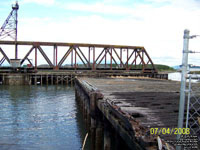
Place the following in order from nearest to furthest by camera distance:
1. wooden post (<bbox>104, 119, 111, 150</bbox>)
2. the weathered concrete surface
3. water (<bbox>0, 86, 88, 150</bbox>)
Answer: wooden post (<bbox>104, 119, 111, 150</bbox>), water (<bbox>0, 86, 88, 150</bbox>), the weathered concrete surface

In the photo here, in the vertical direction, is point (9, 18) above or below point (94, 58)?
above

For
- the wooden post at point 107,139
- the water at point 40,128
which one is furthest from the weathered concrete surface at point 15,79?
the wooden post at point 107,139

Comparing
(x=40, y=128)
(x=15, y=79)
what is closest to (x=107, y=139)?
(x=40, y=128)

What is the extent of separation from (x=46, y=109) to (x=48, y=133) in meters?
6.62

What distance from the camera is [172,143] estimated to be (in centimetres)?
396

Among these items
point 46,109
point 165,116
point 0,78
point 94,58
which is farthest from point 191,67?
point 94,58

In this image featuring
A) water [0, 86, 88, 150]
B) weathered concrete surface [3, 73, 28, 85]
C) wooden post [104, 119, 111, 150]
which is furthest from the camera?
weathered concrete surface [3, 73, 28, 85]

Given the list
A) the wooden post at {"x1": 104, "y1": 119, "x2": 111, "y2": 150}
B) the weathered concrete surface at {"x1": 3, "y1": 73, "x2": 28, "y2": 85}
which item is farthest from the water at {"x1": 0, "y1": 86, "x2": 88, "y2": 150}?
the weathered concrete surface at {"x1": 3, "y1": 73, "x2": 28, "y2": 85}

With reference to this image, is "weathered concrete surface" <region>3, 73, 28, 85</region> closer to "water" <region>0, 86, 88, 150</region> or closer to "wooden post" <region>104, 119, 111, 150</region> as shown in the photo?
"water" <region>0, 86, 88, 150</region>

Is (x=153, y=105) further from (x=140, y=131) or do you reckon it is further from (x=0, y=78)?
(x=0, y=78)

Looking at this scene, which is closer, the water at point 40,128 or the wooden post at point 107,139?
the wooden post at point 107,139

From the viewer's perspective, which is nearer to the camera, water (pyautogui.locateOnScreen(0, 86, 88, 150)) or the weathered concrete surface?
water (pyautogui.locateOnScreen(0, 86, 88, 150))

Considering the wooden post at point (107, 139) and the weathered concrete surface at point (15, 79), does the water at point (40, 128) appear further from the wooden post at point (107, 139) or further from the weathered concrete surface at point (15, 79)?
the weathered concrete surface at point (15, 79)

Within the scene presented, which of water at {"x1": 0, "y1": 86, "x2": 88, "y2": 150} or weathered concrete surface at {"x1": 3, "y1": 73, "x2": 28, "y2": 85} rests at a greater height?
weathered concrete surface at {"x1": 3, "y1": 73, "x2": 28, "y2": 85}
